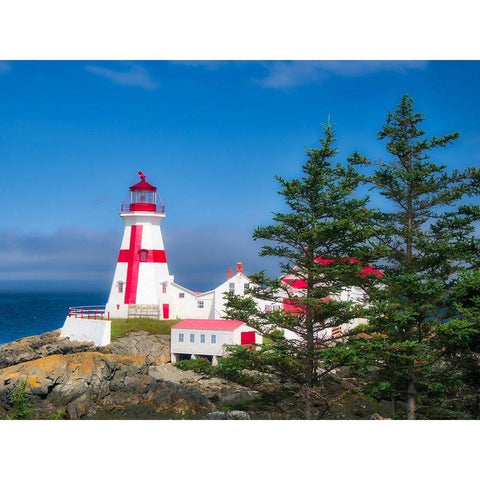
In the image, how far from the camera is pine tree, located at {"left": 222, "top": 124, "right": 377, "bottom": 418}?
38.6ft

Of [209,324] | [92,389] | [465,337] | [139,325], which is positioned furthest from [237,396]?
[465,337]

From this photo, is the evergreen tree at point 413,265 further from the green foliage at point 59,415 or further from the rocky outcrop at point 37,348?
the rocky outcrop at point 37,348

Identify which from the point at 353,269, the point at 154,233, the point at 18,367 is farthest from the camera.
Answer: the point at 154,233

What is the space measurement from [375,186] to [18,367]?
1242 cm

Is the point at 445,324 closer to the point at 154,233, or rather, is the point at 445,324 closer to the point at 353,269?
the point at 353,269

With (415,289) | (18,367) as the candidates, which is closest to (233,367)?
(415,289)

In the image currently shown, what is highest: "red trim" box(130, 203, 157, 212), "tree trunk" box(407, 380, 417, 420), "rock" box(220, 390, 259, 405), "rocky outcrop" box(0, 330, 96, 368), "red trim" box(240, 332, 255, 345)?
"red trim" box(130, 203, 157, 212)

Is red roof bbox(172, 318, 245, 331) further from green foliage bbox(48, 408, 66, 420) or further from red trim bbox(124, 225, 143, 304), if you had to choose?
green foliage bbox(48, 408, 66, 420)

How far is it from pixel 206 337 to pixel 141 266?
4.46 m

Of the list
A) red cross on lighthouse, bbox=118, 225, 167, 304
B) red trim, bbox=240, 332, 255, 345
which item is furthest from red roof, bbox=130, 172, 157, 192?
red trim, bbox=240, 332, 255, 345

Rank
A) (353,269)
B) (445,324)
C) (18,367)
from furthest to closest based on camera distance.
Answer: (18,367)
(353,269)
(445,324)

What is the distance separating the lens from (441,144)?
1223 cm

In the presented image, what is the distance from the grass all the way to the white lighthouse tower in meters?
0.59

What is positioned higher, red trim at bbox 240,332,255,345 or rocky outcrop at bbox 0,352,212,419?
red trim at bbox 240,332,255,345
